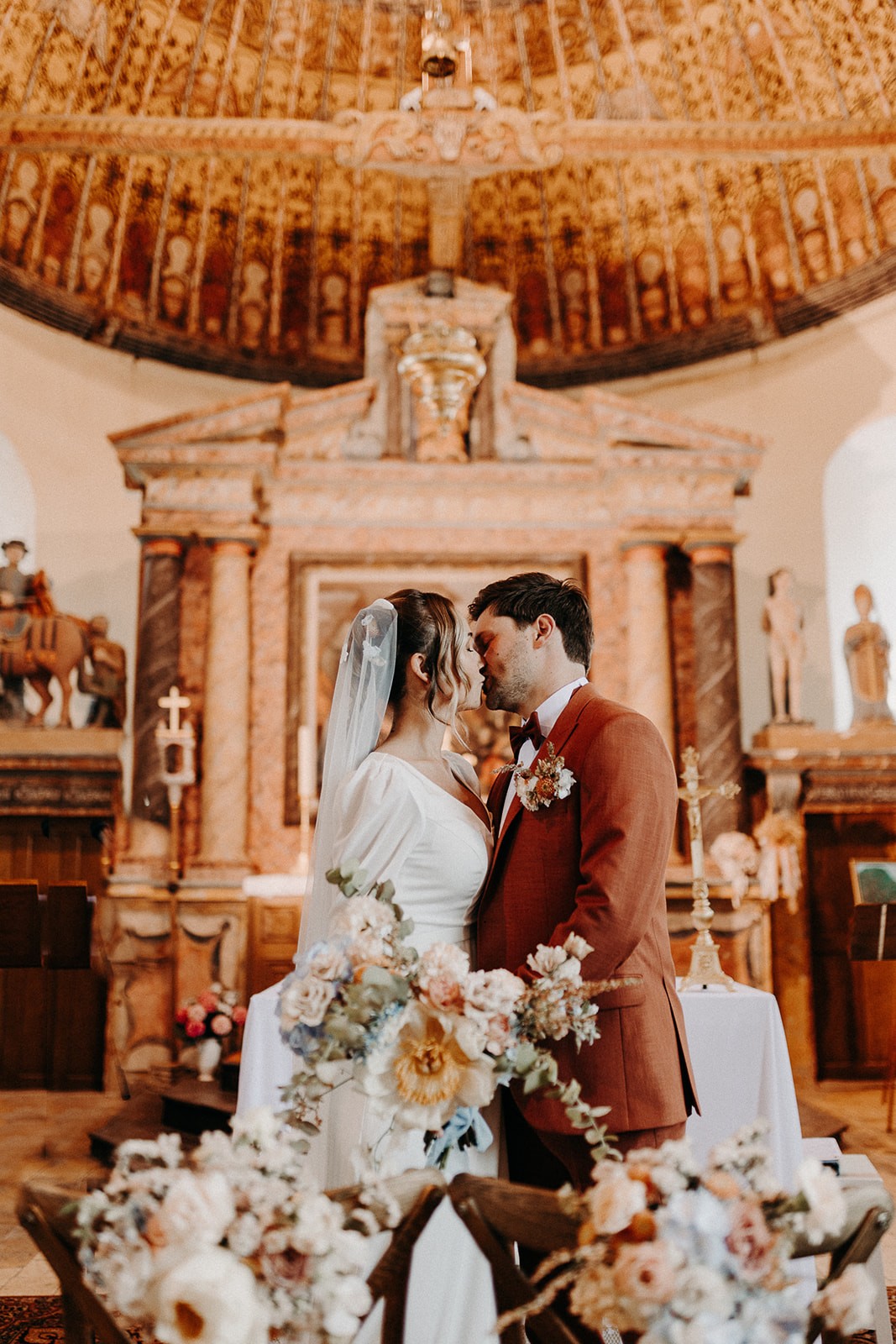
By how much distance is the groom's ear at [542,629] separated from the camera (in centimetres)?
269

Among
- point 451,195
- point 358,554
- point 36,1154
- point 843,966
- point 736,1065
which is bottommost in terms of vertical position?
point 36,1154

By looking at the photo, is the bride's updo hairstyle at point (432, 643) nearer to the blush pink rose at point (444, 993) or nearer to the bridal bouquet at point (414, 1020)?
the bridal bouquet at point (414, 1020)

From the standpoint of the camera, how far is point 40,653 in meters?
7.96

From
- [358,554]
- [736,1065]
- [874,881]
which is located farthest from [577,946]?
[874,881]

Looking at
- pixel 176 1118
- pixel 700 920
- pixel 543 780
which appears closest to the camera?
pixel 543 780

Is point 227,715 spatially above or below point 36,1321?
above

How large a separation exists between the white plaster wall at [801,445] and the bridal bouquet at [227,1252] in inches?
325

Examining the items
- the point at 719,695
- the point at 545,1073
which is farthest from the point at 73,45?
the point at 545,1073

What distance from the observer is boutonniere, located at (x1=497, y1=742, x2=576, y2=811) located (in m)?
2.48

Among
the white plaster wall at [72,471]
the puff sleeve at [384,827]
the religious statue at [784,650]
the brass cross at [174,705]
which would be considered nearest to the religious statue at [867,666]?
the religious statue at [784,650]

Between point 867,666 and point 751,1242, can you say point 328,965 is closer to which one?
point 751,1242

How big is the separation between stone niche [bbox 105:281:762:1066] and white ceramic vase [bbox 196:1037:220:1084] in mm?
994

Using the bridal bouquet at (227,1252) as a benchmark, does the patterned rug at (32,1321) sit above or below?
below

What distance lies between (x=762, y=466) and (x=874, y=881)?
3.64 metres
